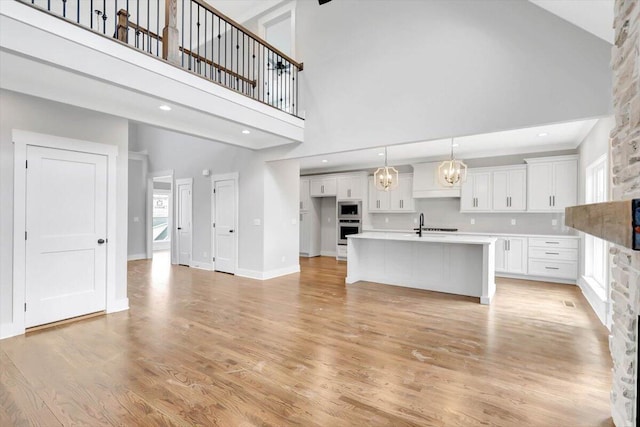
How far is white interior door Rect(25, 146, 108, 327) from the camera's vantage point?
11.2 feet

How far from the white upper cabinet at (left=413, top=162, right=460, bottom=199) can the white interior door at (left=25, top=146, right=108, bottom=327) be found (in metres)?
6.06

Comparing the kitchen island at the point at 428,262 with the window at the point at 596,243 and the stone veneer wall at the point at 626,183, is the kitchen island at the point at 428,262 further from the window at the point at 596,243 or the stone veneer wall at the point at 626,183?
the stone veneer wall at the point at 626,183

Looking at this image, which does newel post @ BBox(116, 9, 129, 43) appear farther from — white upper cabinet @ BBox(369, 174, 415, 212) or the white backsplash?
the white backsplash

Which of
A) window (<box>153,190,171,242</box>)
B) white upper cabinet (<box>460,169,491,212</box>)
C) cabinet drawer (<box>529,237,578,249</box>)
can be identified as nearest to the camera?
cabinet drawer (<box>529,237,578,249</box>)

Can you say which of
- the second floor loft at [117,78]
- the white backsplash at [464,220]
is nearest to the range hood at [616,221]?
the second floor loft at [117,78]

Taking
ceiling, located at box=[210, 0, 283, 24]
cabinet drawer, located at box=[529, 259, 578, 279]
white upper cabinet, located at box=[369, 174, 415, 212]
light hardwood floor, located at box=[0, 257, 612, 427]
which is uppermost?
ceiling, located at box=[210, 0, 283, 24]

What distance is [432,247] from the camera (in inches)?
201

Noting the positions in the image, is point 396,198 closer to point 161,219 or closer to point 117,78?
point 117,78

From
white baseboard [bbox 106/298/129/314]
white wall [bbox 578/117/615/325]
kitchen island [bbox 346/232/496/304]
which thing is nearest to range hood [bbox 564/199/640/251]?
white wall [bbox 578/117/615/325]

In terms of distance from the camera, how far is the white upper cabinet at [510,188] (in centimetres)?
620

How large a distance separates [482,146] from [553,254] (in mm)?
2388

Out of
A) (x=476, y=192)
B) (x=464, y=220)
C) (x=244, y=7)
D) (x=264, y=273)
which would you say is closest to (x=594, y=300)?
(x=476, y=192)

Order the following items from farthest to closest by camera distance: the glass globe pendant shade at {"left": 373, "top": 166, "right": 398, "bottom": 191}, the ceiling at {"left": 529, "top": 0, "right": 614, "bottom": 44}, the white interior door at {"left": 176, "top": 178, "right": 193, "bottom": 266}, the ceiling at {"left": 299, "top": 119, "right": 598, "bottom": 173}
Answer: the white interior door at {"left": 176, "top": 178, "right": 193, "bottom": 266} < the glass globe pendant shade at {"left": 373, "top": 166, "right": 398, "bottom": 191} < the ceiling at {"left": 299, "top": 119, "right": 598, "bottom": 173} < the ceiling at {"left": 529, "top": 0, "right": 614, "bottom": 44}

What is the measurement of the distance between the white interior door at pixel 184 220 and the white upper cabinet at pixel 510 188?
680 cm
